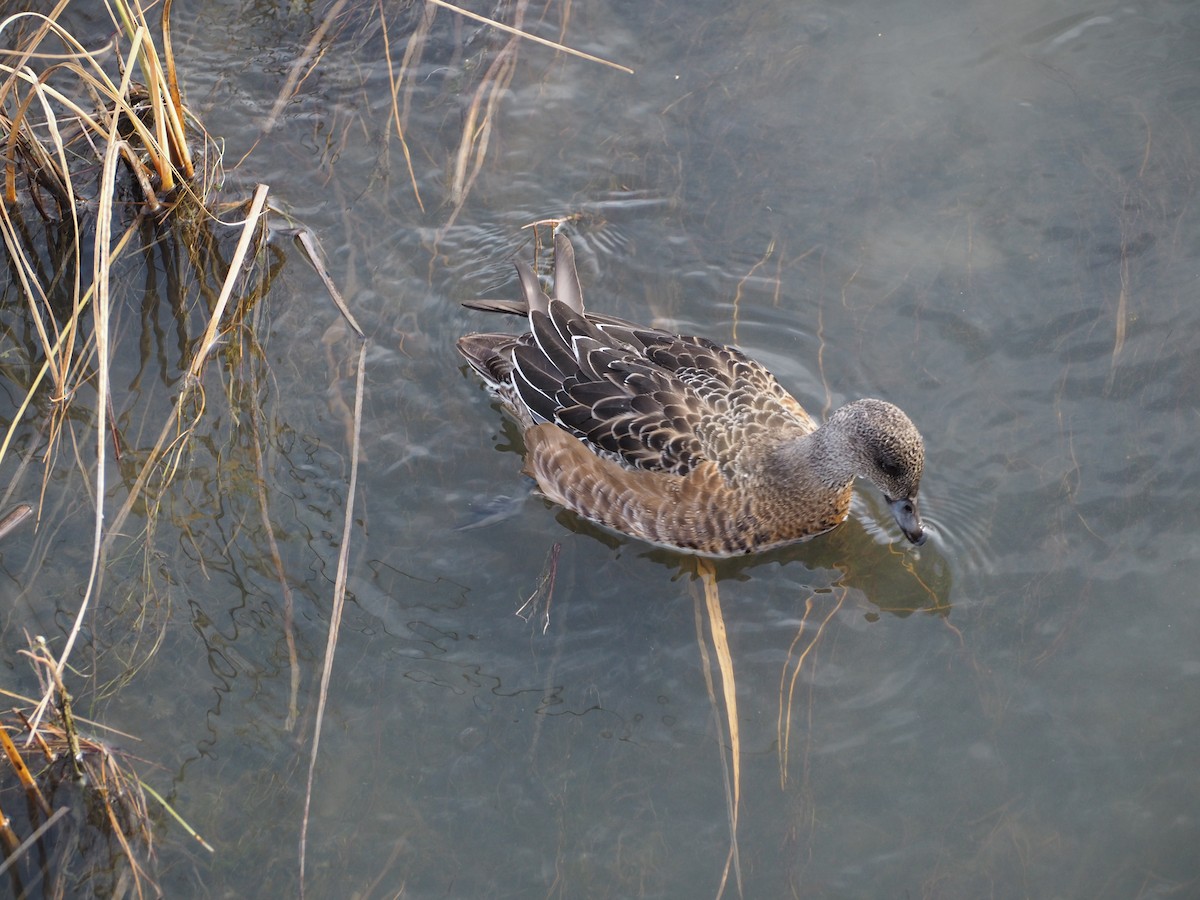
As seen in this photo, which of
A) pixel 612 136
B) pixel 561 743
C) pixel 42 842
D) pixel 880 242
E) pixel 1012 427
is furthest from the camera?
pixel 612 136

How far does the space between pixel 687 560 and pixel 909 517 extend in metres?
1.12

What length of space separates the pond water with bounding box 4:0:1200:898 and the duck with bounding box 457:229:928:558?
0.21 m

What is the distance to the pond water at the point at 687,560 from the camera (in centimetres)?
507

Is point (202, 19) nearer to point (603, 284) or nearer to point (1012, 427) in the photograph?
point (603, 284)

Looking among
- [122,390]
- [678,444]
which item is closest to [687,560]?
[678,444]

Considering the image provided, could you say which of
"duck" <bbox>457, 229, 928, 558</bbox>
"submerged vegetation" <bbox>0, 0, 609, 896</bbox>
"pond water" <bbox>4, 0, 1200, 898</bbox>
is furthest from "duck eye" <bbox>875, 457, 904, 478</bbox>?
"submerged vegetation" <bbox>0, 0, 609, 896</bbox>

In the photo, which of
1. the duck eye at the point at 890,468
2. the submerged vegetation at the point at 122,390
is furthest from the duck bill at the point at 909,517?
the submerged vegetation at the point at 122,390

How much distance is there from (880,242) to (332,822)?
4.25 m

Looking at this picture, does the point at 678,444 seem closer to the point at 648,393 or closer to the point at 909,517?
the point at 648,393

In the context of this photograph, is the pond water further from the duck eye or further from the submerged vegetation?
the duck eye

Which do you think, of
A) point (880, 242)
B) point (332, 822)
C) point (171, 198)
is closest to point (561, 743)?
point (332, 822)

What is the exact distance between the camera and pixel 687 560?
19.7 feet

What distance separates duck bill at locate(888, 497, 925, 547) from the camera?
564 centimetres

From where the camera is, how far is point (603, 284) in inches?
266
